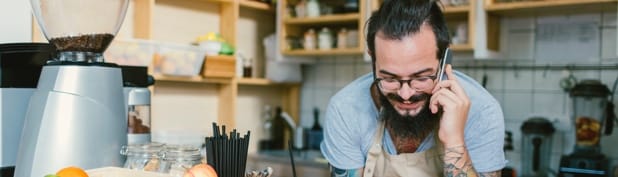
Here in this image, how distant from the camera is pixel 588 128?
2.47 meters

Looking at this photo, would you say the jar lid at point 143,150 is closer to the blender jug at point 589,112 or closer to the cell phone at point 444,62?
the cell phone at point 444,62

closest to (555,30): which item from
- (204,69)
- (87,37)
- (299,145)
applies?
(299,145)

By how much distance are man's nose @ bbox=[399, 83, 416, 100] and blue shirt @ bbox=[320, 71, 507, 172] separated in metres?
0.22

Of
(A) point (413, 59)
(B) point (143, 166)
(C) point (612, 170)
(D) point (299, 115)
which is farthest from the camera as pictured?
(D) point (299, 115)

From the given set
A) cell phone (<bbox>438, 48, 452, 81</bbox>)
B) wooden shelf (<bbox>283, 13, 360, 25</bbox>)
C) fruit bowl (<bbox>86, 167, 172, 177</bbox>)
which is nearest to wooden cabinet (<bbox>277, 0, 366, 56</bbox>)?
wooden shelf (<bbox>283, 13, 360, 25</bbox>)

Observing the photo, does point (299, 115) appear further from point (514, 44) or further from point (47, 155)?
point (47, 155)

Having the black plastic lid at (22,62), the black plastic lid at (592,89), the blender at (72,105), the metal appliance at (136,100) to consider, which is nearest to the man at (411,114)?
the metal appliance at (136,100)

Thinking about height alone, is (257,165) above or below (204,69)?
below

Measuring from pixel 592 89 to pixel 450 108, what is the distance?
1247 millimetres

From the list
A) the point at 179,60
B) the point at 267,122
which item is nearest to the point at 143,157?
the point at 179,60

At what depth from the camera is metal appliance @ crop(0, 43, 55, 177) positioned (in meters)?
1.32

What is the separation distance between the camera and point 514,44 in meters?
2.75

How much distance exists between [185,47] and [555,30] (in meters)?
1.56

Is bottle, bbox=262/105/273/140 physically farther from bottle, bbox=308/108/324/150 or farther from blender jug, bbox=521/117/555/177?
blender jug, bbox=521/117/555/177
